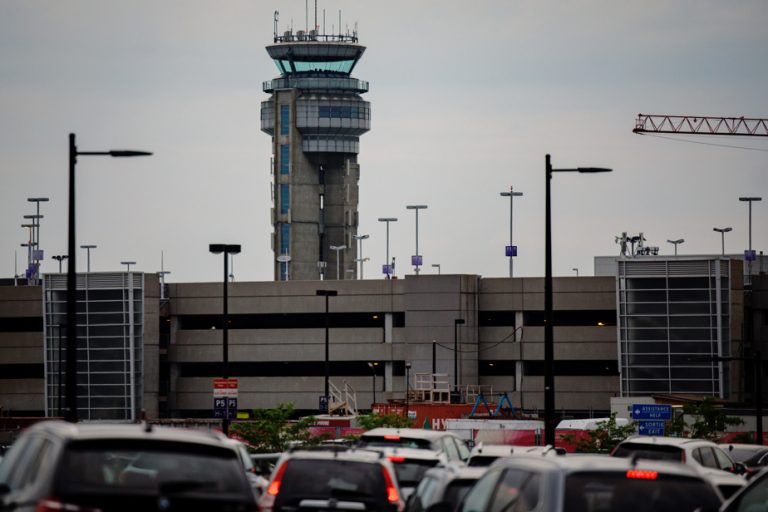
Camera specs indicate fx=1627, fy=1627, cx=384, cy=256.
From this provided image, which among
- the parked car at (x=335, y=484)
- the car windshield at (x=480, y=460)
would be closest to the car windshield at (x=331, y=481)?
the parked car at (x=335, y=484)

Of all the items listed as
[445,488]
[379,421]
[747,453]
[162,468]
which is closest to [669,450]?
[445,488]

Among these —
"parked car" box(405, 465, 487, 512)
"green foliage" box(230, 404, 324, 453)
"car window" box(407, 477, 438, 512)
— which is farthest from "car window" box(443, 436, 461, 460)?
"green foliage" box(230, 404, 324, 453)

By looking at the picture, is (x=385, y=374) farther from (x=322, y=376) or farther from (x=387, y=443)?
(x=387, y=443)

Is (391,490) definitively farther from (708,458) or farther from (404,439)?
(708,458)

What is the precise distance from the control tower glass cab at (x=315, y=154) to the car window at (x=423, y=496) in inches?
6086

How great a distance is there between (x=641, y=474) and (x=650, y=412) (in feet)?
161

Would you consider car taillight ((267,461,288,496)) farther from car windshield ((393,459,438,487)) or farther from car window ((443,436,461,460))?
car window ((443,436,461,460))

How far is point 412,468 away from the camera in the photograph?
23.0 meters

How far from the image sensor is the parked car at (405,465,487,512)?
723 inches

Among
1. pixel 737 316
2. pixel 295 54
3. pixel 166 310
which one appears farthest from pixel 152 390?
pixel 295 54

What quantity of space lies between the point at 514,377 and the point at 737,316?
17.3 meters

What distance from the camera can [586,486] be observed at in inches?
510

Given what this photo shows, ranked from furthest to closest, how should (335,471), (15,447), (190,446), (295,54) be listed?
Result: (295,54)
(335,471)
(15,447)
(190,446)

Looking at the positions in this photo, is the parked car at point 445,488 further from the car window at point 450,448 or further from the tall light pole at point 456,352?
the tall light pole at point 456,352
